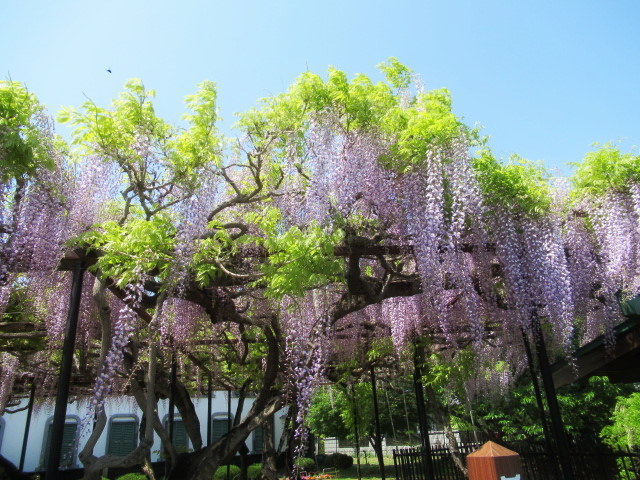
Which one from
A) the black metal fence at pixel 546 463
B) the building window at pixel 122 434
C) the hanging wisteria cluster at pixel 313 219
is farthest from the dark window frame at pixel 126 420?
the hanging wisteria cluster at pixel 313 219

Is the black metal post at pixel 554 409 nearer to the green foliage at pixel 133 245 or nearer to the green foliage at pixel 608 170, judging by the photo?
the green foliage at pixel 608 170

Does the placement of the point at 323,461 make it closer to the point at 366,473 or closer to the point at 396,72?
the point at 366,473

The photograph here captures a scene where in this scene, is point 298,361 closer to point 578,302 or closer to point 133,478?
point 578,302

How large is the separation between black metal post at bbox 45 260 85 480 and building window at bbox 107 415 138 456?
591 inches

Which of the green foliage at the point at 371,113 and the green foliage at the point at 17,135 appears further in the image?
the green foliage at the point at 371,113

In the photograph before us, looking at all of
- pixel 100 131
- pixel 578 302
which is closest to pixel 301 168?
pixel 100 131

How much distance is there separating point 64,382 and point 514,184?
5.35 metres

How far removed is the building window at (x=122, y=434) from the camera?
696 inches

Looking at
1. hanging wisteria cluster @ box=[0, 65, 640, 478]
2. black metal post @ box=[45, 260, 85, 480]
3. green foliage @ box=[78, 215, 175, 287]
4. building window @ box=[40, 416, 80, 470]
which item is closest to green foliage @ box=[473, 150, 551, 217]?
hanging wisteria cluster @ box=[0, 65, 640, 478]

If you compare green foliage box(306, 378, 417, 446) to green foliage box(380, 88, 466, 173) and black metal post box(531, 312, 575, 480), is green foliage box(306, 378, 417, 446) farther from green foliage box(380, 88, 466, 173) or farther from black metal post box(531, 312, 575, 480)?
green foliage box(380, 88, 466, 173)

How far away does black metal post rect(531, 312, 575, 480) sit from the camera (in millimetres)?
5121

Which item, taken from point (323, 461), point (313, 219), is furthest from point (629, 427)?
point (323, 461)

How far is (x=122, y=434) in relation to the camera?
1789cm

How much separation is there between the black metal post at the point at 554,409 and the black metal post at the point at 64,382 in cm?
507
